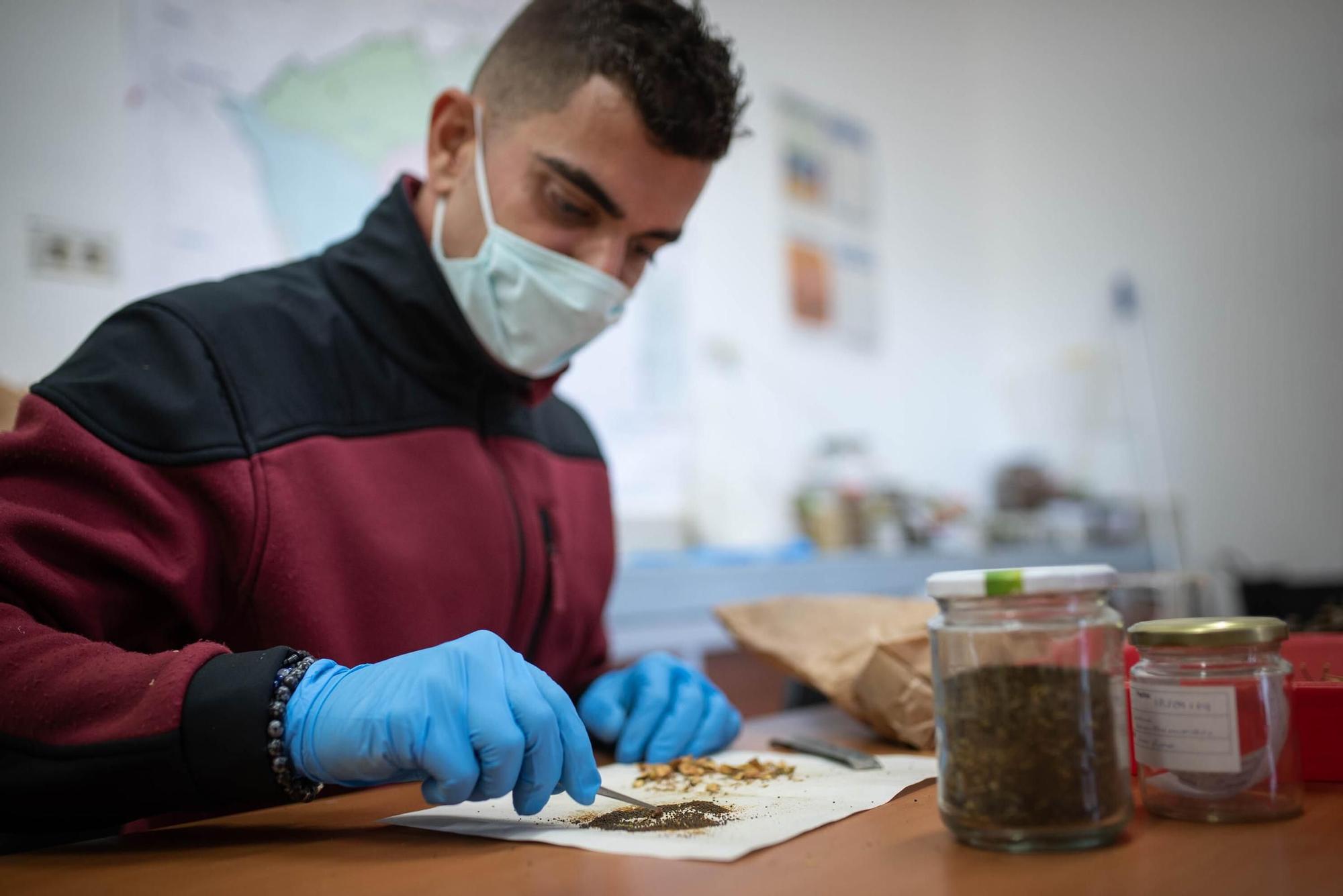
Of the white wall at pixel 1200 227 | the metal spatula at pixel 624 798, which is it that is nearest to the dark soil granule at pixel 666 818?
the metal spatula at pixel 624 798

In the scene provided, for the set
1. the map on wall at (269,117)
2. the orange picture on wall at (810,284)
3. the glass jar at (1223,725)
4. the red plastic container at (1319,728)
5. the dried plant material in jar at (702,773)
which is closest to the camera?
the glass jar at (1223,725)

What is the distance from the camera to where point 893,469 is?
3.76 m

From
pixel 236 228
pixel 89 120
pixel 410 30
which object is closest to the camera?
pixel 89 120

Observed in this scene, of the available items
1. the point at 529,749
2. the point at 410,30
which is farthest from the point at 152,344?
the point at 410,30

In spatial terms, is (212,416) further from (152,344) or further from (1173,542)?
(1173,542)

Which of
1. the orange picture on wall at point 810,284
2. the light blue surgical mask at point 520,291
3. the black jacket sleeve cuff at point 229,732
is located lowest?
the black jacket sleeve cuff at point 229,732

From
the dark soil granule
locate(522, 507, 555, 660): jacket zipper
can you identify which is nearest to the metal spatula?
the dark soil granule

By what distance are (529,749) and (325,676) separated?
17 centimetres

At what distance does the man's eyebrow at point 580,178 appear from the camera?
120 cm

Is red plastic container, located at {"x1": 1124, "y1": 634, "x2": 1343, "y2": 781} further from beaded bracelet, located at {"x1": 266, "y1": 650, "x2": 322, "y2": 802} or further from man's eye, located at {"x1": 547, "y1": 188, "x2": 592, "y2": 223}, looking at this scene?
man's eye, located at {"x1": 547, "y1": 188, "x2": 592, "y2": 223}

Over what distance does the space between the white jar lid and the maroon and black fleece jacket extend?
1.60 feet

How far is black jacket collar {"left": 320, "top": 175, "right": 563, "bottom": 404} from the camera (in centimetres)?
124

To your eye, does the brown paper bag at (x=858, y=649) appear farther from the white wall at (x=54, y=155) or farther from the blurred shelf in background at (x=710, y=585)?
the white wall at (x=54, y=155)

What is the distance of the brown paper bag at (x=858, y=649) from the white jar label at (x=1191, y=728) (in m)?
0.34
